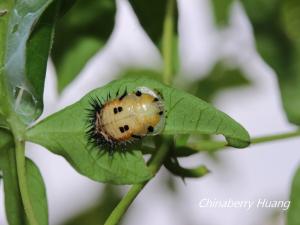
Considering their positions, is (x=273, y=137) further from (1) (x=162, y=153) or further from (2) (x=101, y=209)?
(2) (x=101, y=209)

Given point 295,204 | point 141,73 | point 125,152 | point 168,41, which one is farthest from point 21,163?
point 141,73

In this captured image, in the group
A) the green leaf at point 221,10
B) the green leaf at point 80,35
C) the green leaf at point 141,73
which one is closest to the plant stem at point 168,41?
the green leaf at point 80,35

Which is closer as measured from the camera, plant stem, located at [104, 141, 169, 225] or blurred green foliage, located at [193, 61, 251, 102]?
plant stem, located at [104, 141, 169, 225]

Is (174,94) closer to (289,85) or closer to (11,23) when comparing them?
(11,23)

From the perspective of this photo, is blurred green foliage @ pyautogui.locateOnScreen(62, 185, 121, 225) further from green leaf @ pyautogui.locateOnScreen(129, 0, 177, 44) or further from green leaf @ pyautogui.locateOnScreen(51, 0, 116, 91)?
green leaf @ pyautogui.locateOnScreen(129, 0, 177, 44)

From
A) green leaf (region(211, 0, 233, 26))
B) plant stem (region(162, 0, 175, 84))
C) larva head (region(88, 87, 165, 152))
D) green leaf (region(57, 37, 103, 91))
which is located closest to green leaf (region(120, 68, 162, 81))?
green leaf (region(211, 0, 233, 26))
